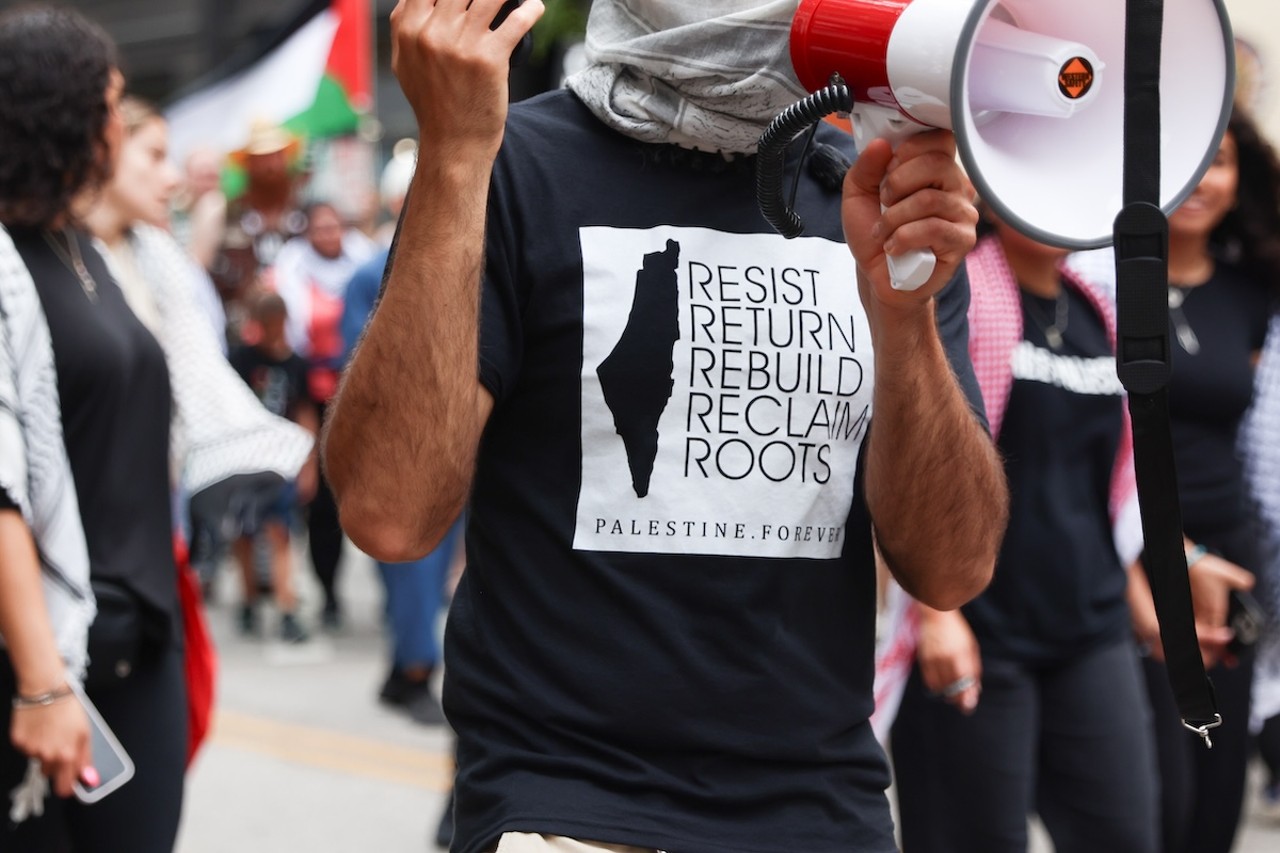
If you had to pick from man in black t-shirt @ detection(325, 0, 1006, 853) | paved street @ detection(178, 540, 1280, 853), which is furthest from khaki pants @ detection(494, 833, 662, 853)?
paved street @ detection(178, 540, 1280, 853)

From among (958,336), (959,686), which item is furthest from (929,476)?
(959,686)

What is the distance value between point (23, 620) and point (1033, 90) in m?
1.93

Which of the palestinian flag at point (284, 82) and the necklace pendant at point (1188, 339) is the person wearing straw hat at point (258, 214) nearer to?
the palestinian flag at point (284, 82)

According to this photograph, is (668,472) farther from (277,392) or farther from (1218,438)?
(277,392)

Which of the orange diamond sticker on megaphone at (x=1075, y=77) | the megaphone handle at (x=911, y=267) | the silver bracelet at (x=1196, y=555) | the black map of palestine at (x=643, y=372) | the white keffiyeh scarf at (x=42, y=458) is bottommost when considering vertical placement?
the silver bracelet at (x=1196, y=555)

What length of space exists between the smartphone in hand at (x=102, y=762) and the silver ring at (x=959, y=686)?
1471 millimetres

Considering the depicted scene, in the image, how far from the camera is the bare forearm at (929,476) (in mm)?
1948

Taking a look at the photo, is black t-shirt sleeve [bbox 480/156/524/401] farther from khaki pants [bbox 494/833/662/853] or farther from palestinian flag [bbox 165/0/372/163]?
palestinian flag [bbox 165/0/372/163]

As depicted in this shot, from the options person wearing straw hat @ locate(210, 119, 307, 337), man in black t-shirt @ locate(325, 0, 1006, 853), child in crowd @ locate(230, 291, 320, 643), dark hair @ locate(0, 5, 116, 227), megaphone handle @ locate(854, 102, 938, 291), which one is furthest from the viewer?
person wearing straw hat @ locate(210, 119, 307, 337)

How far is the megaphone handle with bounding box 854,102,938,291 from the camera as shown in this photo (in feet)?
5.30

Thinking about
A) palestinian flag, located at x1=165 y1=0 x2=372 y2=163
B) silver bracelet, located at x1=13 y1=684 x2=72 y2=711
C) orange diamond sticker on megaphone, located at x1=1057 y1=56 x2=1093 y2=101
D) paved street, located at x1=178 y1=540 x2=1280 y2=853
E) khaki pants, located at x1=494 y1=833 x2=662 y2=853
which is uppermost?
palestinian flag, located at x1=165 y1=0 x2=372 y2=163

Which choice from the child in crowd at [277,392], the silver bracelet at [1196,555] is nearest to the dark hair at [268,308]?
the child in crowd at [277,392]

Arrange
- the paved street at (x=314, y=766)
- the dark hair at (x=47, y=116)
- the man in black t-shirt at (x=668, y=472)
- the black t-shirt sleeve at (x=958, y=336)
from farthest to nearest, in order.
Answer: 1. the paved street at (x=314, y=766)
2. the dark hair at (x=47, y=116)
3. the black t-shirt sleeve at (x=958, y=336)
4. the man in black t-shirt at (x=668, y=472)

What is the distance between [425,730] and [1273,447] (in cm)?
372
